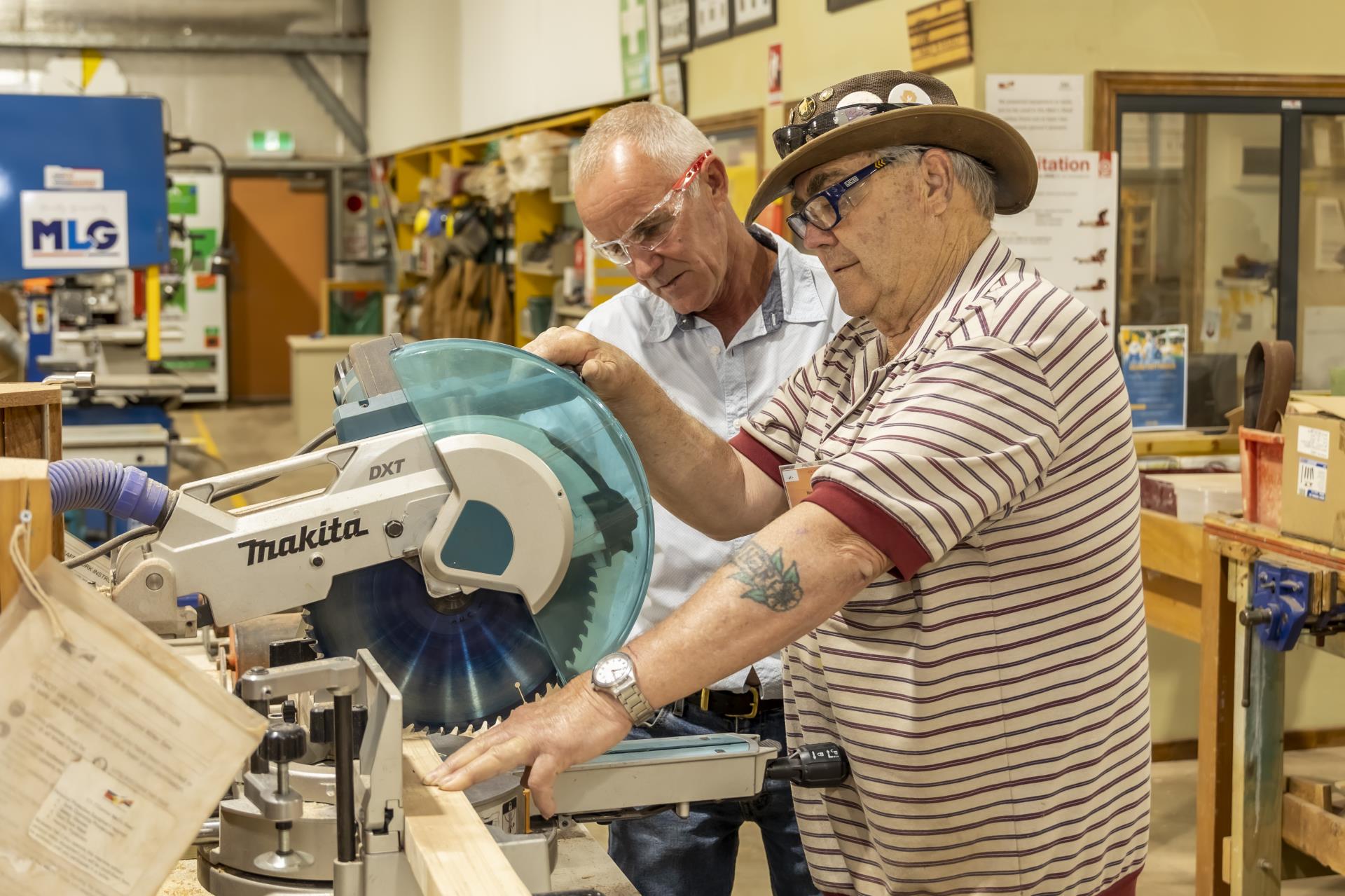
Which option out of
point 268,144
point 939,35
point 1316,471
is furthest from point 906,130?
point 268,144

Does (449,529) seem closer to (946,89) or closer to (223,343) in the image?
(946,89)

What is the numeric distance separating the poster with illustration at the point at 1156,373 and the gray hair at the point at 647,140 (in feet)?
7.30

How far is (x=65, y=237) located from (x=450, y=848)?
3560 millimetres

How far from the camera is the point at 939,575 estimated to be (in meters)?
1.25

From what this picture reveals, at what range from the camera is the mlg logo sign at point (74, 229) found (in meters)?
3.99

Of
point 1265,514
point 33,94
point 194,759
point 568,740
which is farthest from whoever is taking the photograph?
point 33,94

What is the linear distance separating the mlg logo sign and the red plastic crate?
3.19 metres

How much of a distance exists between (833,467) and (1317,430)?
1.60 metres

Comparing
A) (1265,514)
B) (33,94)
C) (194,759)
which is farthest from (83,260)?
(194,759)

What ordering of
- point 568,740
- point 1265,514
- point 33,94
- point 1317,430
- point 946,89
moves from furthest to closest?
point 33,94 < point 1265,514 < point 1317,430 < point 946,89 < point 568,740

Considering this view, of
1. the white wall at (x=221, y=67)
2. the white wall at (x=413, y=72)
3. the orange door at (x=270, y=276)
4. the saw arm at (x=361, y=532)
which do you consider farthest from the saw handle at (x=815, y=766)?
the orange door at (x=270, y=276)

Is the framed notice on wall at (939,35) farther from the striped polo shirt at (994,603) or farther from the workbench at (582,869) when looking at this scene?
the workbench at (582,869)

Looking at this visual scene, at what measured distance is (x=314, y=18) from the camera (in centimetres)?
1127

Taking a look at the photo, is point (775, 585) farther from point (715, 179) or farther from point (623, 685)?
point (715, 179)
